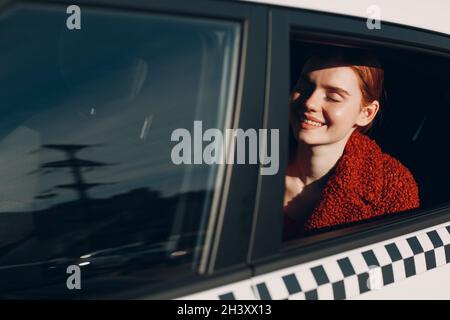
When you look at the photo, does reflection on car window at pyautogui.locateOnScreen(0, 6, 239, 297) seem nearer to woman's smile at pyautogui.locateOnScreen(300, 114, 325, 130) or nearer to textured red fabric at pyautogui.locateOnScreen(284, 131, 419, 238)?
textured red fabric at pyautogui.locateOnScreen(284, 131, 419, 238)

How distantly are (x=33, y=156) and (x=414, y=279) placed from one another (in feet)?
3.36

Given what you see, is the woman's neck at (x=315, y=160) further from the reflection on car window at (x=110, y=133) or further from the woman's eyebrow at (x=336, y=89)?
the reflection on car window at (x=110, y=133)

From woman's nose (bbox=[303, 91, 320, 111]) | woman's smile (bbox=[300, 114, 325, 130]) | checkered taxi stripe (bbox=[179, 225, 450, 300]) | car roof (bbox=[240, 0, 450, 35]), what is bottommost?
checkered taxi stripe (bbox=[179, 225, 450, 300])

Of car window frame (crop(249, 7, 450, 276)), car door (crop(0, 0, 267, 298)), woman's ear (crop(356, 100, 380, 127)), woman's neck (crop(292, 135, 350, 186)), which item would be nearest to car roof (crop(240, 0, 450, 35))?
car window frame (crop(249, 7, 450, 276))

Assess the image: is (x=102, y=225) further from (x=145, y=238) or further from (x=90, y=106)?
(x=90, y=106)

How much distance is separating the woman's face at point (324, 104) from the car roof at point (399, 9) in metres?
0.29

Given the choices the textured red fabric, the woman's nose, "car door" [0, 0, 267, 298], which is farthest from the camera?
the woman's nose

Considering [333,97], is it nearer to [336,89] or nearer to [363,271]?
[336,89]

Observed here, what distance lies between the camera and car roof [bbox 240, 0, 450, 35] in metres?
1.43

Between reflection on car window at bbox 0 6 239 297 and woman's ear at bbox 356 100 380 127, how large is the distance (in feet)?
2.75

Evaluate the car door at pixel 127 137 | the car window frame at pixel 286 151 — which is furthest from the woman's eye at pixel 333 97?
the car door at pixel 127 137

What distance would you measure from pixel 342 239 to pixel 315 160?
21.5 inches

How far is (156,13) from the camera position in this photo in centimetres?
130
